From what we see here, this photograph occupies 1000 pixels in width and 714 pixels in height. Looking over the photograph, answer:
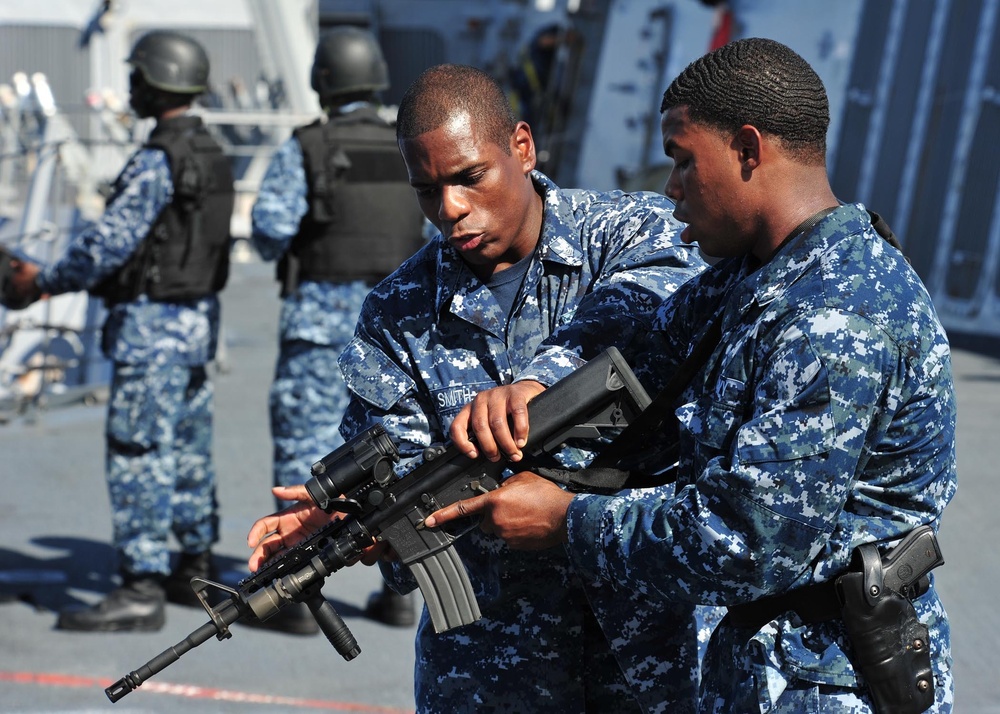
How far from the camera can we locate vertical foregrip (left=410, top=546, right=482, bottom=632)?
2.26 metres

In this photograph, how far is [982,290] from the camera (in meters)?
10.7

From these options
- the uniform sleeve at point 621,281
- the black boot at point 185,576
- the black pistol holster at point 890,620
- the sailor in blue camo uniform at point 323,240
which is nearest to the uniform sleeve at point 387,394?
the uniform sleeve at point 621,281

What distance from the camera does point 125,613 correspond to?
15.6 ft

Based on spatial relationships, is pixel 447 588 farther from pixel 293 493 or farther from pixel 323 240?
pixel 323 240

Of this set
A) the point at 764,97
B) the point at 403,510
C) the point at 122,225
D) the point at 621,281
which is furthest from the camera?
the point at 122,225

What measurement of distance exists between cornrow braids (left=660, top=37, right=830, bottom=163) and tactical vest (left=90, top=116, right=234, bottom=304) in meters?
3.30

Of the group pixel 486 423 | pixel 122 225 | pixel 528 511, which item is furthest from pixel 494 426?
pixel 122 225

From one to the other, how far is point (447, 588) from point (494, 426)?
37 centimetres

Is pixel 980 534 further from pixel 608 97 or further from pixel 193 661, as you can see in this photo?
pixel 608 97

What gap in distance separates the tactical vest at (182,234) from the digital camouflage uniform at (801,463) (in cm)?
327

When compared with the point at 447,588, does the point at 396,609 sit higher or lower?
lower

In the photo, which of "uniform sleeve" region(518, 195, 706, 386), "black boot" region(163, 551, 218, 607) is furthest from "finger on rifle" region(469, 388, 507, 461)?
"black boot" region(163, 551, 218, 607)

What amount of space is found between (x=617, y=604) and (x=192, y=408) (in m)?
3.09

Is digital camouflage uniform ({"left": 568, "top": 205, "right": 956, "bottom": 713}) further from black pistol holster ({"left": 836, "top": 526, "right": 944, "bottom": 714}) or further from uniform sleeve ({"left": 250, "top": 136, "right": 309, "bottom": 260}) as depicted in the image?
uniform sleeve ({"left": 250, "top": 136, "right": 309, "bottom": 260})
